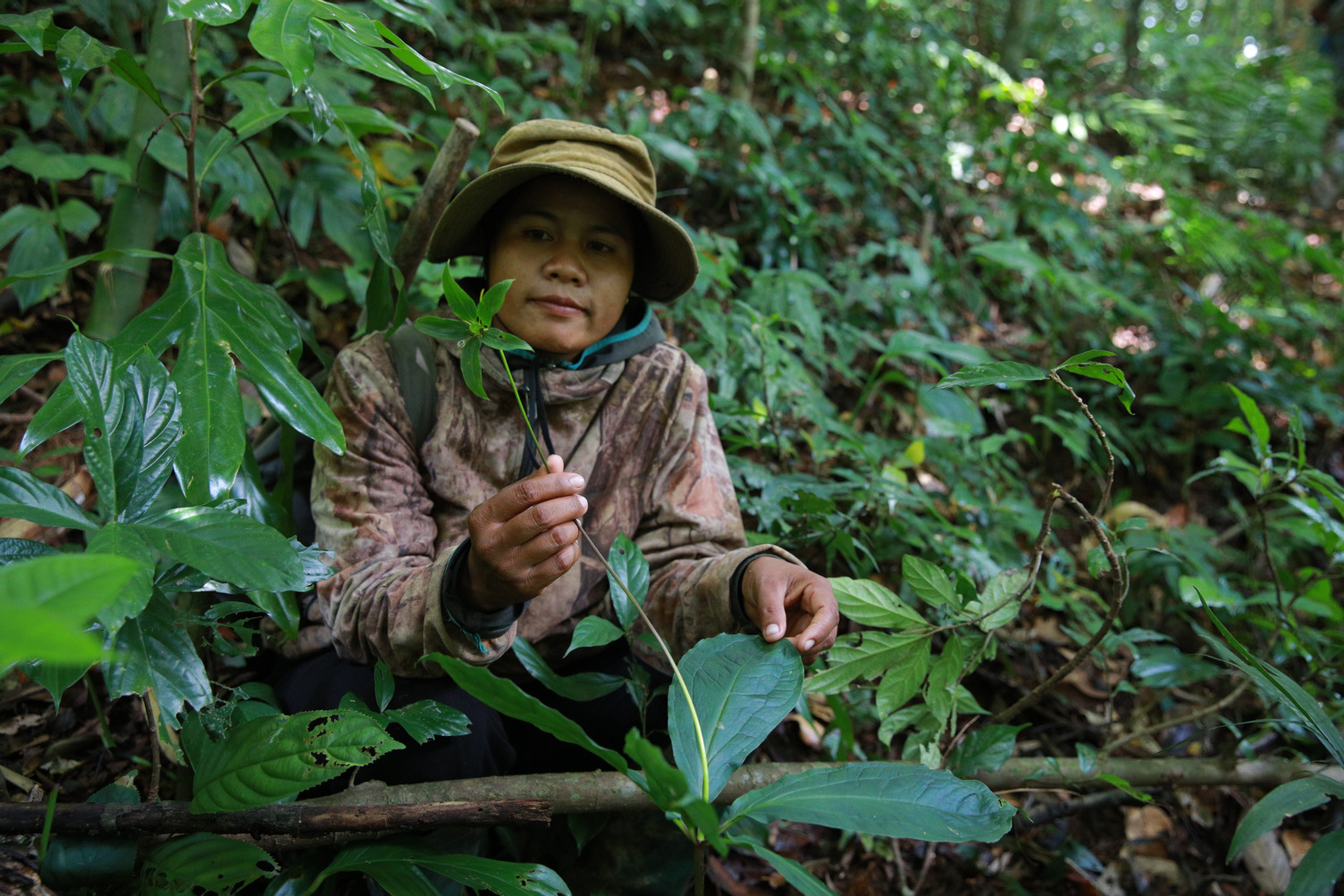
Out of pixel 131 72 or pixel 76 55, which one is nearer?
pixel 76 55

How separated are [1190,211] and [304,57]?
205 inches

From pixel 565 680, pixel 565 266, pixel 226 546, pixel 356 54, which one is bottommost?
pixel 565 680

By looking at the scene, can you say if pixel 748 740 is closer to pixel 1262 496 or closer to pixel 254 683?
pixel 254 683

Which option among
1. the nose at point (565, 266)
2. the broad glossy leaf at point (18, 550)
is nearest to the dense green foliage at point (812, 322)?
the broad glossy leaf at point (18, 550)

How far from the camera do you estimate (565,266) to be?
174 centimetres

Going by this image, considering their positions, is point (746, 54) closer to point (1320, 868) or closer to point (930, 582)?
point (930, 582)

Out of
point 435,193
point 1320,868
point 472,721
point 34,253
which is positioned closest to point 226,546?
point 472,721

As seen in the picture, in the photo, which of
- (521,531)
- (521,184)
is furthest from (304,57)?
(521,531)

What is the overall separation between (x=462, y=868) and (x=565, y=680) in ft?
1.23

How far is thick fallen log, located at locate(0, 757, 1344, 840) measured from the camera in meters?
1.31

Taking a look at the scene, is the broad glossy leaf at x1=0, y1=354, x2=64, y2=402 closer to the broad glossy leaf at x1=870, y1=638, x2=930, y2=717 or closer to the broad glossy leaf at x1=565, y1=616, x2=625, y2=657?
the broad glossy leaf at x1=565, y1=616, x2=625, y2=657

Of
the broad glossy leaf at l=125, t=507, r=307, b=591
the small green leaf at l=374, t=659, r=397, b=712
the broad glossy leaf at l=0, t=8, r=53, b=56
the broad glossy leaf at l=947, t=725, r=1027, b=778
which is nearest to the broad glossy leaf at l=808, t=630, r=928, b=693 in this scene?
the broad glossy leaf at l=947, t=725, r=1027, b=778

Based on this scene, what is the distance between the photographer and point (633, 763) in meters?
1.90

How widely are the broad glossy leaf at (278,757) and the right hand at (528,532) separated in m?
0.31
